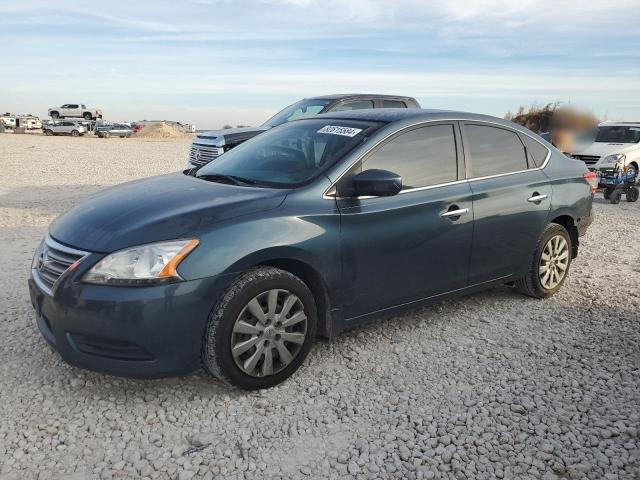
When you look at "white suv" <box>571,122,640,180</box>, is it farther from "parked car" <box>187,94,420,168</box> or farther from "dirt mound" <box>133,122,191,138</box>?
"dirt mound" <box>133,122,191,138</box>

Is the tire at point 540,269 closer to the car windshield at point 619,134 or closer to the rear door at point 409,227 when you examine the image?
the rear door at point 409,227

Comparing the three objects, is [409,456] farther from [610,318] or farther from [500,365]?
[610,318]

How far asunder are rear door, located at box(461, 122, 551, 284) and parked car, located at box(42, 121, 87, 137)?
1770 inches

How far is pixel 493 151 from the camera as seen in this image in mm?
4812

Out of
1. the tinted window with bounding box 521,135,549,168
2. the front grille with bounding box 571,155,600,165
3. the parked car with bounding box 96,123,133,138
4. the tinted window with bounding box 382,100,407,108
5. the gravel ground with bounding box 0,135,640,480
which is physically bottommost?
the parked car with bounding box 96,123,133,138

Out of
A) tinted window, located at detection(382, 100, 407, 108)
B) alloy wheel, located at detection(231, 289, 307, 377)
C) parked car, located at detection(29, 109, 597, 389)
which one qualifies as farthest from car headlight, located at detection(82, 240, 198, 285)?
tinted window, located at detection(382, 100, 407, 108)

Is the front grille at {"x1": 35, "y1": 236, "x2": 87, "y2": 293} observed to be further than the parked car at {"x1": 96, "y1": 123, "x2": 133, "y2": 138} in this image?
No

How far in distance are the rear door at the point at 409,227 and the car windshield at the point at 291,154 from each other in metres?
0.22

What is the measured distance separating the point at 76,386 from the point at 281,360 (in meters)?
1.29

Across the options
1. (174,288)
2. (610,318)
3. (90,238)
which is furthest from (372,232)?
(610,318)

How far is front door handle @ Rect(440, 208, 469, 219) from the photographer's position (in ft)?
14.0

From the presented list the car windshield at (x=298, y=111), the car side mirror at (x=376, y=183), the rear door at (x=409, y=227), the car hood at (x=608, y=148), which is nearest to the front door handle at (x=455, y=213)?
the rear door at (x=409, y=227)

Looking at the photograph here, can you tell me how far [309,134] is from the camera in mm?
4477

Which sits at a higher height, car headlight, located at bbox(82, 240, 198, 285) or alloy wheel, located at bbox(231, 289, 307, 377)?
car headlight, located at bbox(82, 240, 198, 285)
